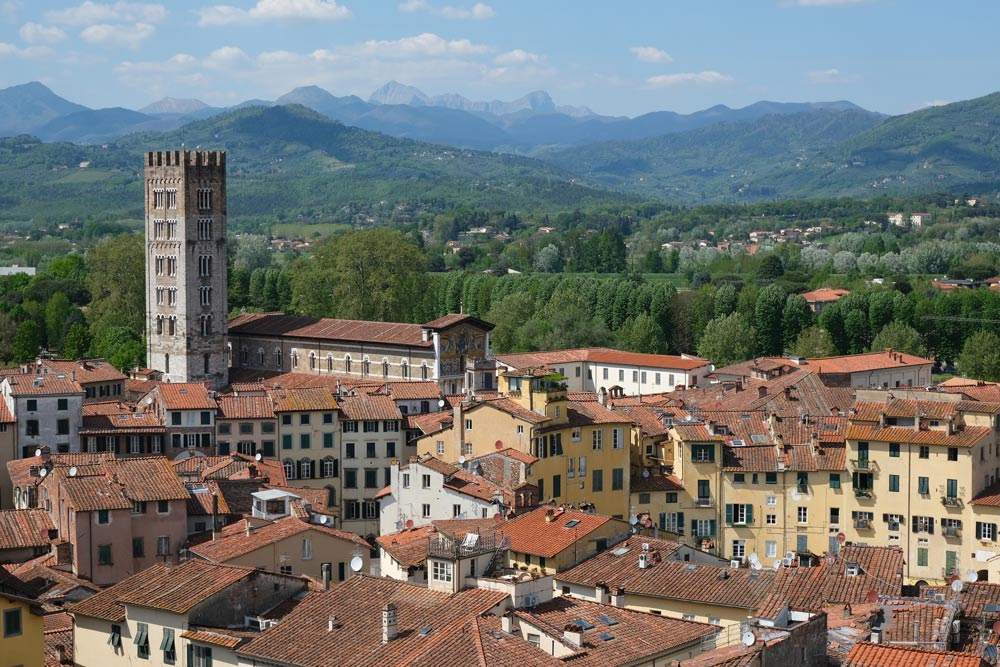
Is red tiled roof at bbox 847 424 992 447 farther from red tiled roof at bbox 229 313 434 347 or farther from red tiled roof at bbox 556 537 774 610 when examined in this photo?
red tiled roof at bbox 229 313 434 347

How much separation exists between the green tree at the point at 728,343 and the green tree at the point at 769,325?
234cm

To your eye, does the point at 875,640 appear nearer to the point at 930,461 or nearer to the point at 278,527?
the point at 278,527

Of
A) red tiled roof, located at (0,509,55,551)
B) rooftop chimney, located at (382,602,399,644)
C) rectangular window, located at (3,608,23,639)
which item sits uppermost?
rectangular window, located at (3,608,23,639)

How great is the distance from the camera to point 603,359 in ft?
327

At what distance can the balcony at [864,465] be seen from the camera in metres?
55.3

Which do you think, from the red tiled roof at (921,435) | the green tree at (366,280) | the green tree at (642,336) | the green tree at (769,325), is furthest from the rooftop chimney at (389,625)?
the green tree at (769,325)

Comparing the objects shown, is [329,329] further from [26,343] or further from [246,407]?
[26,343]

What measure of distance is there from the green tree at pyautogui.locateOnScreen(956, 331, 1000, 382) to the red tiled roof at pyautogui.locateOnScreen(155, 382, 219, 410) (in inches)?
2236

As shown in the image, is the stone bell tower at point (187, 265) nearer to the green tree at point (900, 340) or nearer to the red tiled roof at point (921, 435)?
the green tree at point (900, 340)

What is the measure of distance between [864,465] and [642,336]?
197 ft

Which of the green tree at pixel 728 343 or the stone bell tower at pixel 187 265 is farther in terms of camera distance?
the green tree at pixel 728 343

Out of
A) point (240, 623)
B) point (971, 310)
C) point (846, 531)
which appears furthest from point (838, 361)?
point (240, 623)

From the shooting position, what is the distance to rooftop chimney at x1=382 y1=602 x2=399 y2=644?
31953 mm

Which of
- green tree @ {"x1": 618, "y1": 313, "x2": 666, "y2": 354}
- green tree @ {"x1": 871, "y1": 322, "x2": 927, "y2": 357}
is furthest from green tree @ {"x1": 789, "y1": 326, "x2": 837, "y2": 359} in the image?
green tree @ {"x1": 618, "y1": 313, "x2": 666, "y2": 354}
